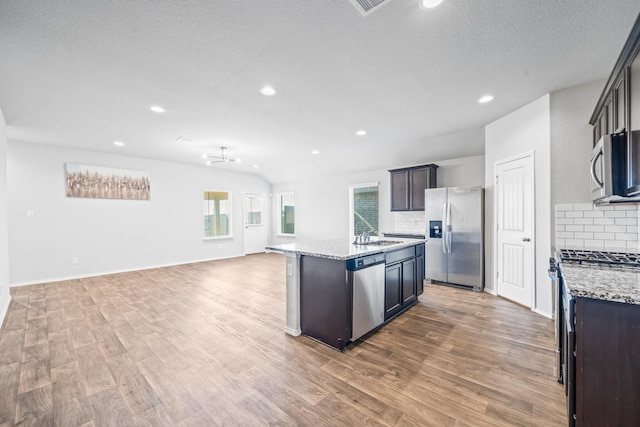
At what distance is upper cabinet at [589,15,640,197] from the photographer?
1551 mm

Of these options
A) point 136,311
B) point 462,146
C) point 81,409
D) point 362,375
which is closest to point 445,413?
point 362,375

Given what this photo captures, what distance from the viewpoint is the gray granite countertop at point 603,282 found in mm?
1289

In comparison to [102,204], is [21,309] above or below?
below

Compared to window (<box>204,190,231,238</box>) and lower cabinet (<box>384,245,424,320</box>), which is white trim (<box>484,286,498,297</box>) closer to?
lower cabinet (<box>384,245,424,320</box>)

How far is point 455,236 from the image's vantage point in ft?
15.1

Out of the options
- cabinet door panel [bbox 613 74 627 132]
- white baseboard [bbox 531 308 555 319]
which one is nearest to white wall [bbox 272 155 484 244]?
white baseboard [bbox 531 308 555 319]

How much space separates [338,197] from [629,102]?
20.2 feet

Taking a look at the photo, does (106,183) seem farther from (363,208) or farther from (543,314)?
(543,314)

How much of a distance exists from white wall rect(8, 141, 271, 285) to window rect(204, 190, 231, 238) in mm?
216

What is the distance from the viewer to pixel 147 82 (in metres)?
2.78

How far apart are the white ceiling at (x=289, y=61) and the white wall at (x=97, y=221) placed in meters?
1.01

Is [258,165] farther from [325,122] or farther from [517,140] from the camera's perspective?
[517,140]

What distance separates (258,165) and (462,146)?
16.7ft

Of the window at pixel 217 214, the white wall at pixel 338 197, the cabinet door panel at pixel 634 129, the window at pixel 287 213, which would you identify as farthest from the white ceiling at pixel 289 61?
the window at pixel 287 213
